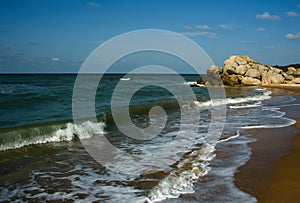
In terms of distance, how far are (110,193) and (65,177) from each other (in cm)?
145

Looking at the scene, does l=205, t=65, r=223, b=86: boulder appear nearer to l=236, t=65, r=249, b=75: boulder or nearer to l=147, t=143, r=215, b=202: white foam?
l=236, t=65, r=249, b=75: boulder

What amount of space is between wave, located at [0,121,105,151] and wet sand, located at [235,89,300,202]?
237 inches

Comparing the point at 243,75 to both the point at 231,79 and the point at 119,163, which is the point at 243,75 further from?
the point at 119,163

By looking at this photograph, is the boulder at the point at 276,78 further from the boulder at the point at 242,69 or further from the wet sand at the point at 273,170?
the wet sand at the point at 273,170

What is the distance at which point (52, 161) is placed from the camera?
712 centimetres

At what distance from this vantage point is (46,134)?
33.0 feet

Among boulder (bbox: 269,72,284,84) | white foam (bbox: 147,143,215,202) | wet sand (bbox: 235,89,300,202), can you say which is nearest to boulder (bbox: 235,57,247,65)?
boulder (bbox: 269,72,284,84)

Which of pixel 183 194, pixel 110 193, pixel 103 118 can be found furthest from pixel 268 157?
pixel 103 118

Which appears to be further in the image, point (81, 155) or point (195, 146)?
point (195, 146)

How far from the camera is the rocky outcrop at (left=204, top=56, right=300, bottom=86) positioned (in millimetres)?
48031

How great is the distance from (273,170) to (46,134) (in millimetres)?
7590

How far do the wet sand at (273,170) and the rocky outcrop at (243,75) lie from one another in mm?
40027

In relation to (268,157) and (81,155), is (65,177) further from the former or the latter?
(268,157)

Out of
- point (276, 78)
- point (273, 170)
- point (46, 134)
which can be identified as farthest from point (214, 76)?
point (273, 170)
